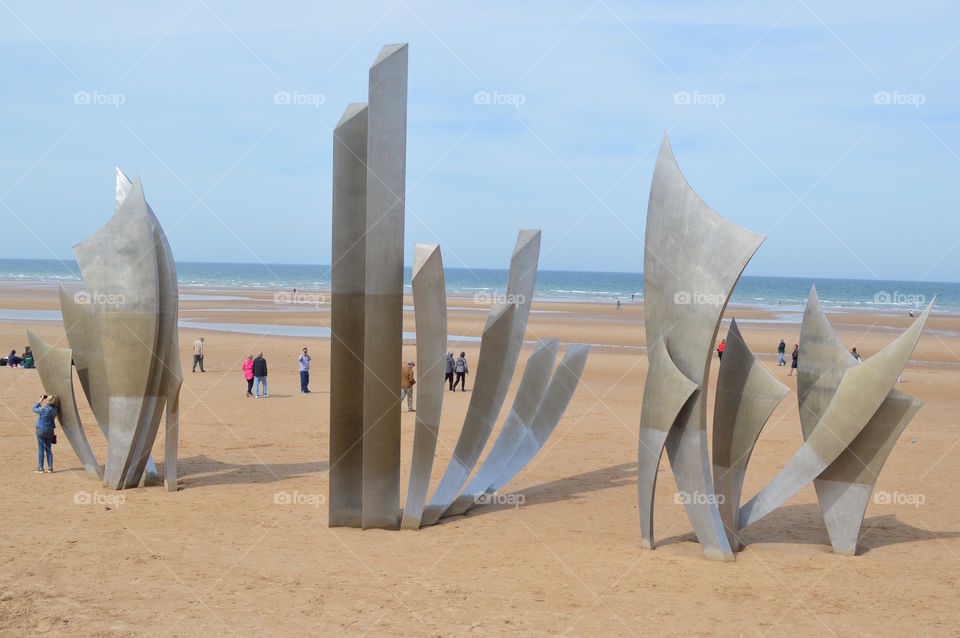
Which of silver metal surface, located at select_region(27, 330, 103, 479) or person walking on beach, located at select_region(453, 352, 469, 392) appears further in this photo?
person walking on beach, located at select_region(453, 352, 469, 392)

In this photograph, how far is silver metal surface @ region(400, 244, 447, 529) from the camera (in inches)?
472

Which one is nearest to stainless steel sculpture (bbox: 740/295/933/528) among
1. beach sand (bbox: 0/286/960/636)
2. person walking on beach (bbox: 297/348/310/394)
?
beach sand (bbox: 0/286/960/636)

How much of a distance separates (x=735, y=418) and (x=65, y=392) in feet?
36.3

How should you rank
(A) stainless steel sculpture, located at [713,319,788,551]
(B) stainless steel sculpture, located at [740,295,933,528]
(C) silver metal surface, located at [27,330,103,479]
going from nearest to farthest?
(B) stainless steel sculpture, located at [740,295,933,528] → (A) stainless steel sculpture, located at [713,319,788,551] → (C) silver metal surface, located at [27,330,103,479]

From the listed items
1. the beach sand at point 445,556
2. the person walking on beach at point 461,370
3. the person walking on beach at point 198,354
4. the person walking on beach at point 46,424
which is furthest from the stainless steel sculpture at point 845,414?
the person walking on beach at point 198,354

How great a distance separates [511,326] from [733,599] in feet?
17.0

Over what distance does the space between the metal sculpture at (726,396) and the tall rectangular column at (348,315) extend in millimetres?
4054

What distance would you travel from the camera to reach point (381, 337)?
1230 centimetres

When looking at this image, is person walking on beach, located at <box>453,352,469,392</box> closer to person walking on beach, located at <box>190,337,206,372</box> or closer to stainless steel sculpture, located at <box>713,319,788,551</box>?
person walking on beach, located at <box>190,337,206,372</box>

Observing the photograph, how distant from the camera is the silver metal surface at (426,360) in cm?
1198

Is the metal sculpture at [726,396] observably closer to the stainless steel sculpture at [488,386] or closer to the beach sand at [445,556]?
the beach sand at [445,556]

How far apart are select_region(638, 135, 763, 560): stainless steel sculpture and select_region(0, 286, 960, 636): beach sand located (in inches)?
37.7

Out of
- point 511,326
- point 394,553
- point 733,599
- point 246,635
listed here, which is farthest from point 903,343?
point 246,635

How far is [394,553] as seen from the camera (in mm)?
11398
